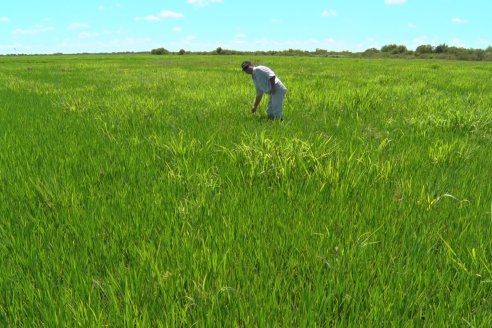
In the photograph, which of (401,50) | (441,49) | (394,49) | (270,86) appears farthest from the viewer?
(394,49)

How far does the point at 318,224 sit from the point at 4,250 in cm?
182

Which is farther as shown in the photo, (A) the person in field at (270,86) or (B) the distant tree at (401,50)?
(B) the distant tree at (401,50)

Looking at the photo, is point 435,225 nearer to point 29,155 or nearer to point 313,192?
point 313,192

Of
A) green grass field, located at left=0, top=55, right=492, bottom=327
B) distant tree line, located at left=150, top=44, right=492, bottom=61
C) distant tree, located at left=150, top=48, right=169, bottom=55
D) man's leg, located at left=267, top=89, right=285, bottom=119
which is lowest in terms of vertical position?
green grass field, located at left=0, top=55, right=492, bottom=327

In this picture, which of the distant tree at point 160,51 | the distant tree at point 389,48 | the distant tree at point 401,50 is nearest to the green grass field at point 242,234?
the distant tree at point 401,50

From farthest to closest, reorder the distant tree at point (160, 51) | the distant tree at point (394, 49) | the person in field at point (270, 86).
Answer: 1. the distant tree at point (160, 51)
2. the distant tree at point (394, 49)
3. the person in field at point (270, 86)

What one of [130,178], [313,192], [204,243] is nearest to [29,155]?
[130,178]

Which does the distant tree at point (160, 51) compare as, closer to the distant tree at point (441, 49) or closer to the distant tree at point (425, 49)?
the distant tree at point (425, 49)

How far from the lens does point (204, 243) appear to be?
183cm

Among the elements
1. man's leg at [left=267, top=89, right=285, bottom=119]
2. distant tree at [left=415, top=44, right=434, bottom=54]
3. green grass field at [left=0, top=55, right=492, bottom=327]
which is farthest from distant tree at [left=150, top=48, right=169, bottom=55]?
green grass field at [left=0, top=55, right=492, bottom=327]

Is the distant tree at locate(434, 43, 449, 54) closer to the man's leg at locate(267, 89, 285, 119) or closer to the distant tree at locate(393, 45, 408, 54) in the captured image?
the distant tree at locate(393, 45, 408, 54)

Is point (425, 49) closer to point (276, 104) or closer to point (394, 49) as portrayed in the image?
point (394, 49)

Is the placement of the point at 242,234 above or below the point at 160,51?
below

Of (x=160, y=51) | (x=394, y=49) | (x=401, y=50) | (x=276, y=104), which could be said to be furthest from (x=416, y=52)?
(x=276, y=104)
